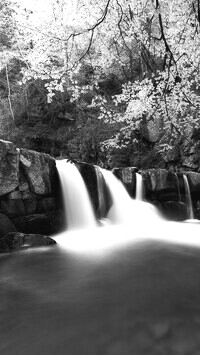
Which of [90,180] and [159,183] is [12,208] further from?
[159,183]

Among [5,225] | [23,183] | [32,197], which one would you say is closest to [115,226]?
[32,197]

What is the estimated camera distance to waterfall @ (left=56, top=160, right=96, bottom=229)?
948cm

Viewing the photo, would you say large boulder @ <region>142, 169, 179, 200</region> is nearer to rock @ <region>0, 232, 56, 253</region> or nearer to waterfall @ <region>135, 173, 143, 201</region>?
waterfall @ <region>135, 173, 143, 201</region>

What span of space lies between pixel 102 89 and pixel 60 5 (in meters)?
12.4

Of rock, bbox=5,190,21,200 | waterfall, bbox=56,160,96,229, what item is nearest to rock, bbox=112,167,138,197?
waterfall, bbox=56,160,96,229

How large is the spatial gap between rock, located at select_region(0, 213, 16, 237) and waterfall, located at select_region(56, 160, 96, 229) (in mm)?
2523

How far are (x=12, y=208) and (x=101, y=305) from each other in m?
5.03

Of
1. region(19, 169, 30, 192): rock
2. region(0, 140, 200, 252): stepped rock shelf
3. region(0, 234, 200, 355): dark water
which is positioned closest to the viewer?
region(0, 234, 200, 355): dark water

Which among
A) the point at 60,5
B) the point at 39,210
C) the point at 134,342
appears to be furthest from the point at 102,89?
the point at 134,342

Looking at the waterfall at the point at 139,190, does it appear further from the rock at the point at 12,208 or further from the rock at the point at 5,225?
the rock at the point at 5,225

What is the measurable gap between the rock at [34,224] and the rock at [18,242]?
1162 mm

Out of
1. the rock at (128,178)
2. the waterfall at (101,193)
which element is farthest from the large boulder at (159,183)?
the waterfall at (101,193)

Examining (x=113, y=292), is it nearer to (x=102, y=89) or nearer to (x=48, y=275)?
(x=48, y=275)

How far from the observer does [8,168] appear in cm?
763
